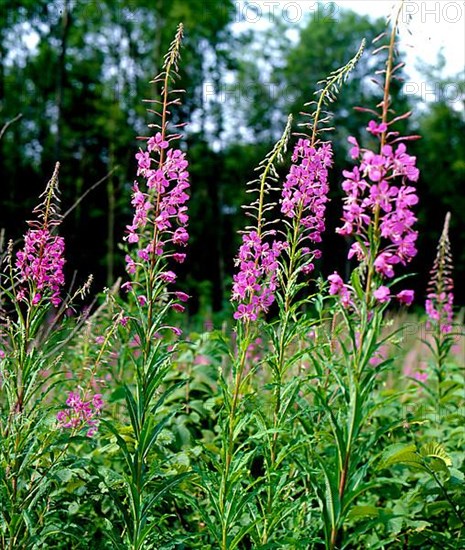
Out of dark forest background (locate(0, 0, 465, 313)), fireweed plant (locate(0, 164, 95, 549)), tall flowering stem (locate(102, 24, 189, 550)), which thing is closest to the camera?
tall flowering stem (locate(102, 24, 189, 550))

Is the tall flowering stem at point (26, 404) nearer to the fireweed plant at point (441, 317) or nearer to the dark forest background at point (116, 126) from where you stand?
the fireweed plant at point (441, 317)

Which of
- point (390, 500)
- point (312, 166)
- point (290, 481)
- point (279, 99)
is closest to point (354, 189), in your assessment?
point (312, 166)

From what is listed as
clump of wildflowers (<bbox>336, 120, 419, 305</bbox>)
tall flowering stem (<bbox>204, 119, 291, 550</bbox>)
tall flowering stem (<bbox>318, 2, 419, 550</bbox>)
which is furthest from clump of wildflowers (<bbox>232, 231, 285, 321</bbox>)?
clump of wildflowers (<bbox>336, 120, 419, 305</bbox>)

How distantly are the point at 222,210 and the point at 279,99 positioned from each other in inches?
296

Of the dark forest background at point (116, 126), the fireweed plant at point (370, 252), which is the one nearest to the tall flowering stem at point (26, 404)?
the fireweed plant at point (370, 252)

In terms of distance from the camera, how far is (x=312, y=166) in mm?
2973

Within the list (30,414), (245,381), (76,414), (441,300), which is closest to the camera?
(30,414)

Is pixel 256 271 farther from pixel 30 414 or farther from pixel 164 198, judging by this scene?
pixel 30 414

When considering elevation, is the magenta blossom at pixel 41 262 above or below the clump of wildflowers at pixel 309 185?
below

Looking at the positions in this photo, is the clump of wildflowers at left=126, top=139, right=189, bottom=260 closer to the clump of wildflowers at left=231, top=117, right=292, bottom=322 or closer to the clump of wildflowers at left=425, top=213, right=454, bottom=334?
the clump of wildflowers at left=231, top=117, right=292, bottom=322

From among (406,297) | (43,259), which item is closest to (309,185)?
(406,297)

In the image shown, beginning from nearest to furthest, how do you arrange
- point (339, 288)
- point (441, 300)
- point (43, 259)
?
1. point (339, 288)
2. point (43, 259)
3. point (441, 300)

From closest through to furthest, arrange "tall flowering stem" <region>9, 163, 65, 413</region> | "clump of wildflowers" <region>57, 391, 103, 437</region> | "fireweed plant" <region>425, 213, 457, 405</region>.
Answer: "tall flowering stem" <region>9, 163, 65, 413</region> → "clump of wildflowers" <region>57, 391, 103, 437</region> → "fireweed plant" <region>425, 213, 457, 405</region>

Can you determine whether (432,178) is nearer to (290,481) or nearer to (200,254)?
(200,254)
